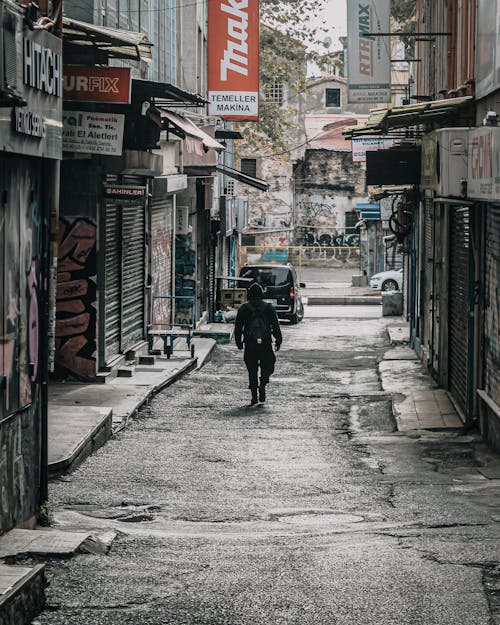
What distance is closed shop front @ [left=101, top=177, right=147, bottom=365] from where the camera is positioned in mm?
18041

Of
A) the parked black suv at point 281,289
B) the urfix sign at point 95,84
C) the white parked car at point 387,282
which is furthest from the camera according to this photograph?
the white parked car at point 387,282

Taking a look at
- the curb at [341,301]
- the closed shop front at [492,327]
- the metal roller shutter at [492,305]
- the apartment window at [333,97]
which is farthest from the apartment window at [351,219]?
the metal roller shutter at [492,305]

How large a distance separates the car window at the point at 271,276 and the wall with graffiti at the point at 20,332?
82.6 feet

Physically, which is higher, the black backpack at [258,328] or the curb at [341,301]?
the black backpack at [258,328]

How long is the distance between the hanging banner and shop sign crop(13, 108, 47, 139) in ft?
53.8

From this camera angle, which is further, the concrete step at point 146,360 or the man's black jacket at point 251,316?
the concrete step at point 146,360

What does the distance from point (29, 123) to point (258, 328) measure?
9.49m

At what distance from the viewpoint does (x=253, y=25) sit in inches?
1086

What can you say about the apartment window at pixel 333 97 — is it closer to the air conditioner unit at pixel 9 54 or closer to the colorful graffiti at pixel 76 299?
the colorful graffiti at pixel 76 299

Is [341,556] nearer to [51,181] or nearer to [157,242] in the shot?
[51,181]

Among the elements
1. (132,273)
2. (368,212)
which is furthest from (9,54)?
(368,212)

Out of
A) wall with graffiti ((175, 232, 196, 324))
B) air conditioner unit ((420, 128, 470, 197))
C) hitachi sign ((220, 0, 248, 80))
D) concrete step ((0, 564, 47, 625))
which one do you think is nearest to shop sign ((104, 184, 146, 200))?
air conditioner unit ((420, 128, 470, 197))

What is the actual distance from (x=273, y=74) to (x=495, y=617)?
3920 centimetres

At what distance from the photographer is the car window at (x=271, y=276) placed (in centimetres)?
3450
